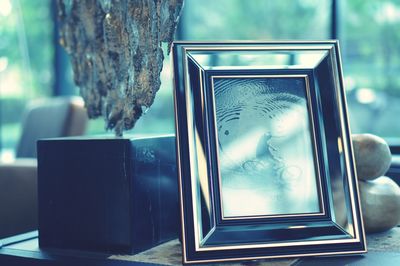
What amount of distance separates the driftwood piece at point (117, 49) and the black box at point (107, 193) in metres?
0.12

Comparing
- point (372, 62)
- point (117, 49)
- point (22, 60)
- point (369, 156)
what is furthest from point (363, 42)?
point (22, 60)

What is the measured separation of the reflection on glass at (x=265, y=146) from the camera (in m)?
1.09

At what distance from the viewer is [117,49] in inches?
49.3

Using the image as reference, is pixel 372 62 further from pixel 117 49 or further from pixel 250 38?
pixel 117 49

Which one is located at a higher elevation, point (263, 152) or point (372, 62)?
point (372, 62)

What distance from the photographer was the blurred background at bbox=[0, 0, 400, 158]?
2.91 m

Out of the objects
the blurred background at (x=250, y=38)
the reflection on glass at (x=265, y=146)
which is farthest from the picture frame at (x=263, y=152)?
the blurred background at (x=250, y=38)

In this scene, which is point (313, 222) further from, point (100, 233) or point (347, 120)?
point (100, 233)

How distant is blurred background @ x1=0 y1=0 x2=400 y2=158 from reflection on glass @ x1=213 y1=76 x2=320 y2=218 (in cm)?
116

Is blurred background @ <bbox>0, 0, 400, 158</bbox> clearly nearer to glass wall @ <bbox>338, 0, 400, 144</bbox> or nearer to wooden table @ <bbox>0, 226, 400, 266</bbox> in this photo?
glass wall @ <bbox>338, 0, 400, 144</bbox>

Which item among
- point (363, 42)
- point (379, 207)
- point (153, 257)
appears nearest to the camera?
point (153, 257)

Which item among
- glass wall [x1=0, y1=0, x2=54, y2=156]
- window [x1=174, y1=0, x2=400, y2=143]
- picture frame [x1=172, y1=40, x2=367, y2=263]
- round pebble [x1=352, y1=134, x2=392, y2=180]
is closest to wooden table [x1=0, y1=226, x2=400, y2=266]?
picture frame [x1=172, y1=40, x2=367, y2=263]

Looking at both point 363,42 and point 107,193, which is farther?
point 363,42

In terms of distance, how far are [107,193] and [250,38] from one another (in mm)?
2494
